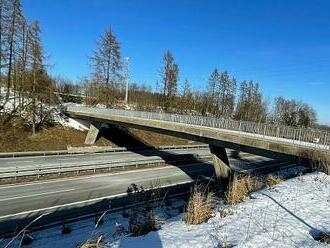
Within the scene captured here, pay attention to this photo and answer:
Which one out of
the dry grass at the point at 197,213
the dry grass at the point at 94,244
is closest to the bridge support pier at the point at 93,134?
the dry grass at the point at 197,213

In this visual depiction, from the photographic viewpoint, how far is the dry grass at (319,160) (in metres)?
13.9

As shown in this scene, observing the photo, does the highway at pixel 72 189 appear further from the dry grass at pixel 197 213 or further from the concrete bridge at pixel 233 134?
the dry grass at pixel 197 213

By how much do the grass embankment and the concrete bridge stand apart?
733 cm

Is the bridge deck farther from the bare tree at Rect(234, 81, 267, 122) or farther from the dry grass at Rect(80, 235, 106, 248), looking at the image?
the bare tree at Rect(234, 81, 267, 122)

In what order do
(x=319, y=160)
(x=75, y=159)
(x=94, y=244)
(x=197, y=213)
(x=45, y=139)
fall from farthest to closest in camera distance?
1. (x=45, y=139)
2. (x=75, y=159)
3. (x=319, y=160)
4. (x=197, y=213)
5. (x=94, y=244)

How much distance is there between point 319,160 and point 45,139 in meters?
33.5

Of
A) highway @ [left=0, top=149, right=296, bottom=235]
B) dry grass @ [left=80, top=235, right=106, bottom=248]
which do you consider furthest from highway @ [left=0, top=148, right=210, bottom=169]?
dry grass @ [left=80, top=235, right=106, bottom=248]

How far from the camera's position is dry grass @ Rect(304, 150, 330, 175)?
548 inches

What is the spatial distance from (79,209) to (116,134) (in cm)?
2991

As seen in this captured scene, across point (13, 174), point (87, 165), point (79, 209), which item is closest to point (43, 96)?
point (87, 165)

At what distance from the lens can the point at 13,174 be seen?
2656 centimetres

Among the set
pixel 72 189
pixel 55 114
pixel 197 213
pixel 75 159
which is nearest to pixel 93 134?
pixel 55 114

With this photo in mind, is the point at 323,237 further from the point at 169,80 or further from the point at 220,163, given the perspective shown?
the point at 169,80

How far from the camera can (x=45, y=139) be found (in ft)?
138
